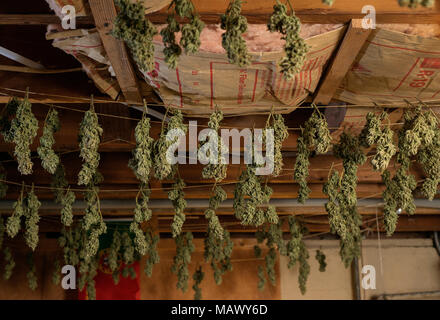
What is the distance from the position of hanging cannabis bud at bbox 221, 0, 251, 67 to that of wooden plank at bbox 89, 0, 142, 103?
1.77ft

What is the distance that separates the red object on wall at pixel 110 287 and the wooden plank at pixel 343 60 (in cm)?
516

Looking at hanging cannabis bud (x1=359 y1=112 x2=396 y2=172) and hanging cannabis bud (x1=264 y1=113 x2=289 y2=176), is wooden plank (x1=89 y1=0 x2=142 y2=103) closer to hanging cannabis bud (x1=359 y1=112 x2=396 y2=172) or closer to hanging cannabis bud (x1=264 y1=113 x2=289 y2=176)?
hanging cannabis bud (x1=264 y1=113 x2=289 y2=176)

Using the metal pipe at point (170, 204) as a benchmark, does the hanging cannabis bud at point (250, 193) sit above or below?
below

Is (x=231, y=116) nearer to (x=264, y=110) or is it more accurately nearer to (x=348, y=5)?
(x=264, y=110)

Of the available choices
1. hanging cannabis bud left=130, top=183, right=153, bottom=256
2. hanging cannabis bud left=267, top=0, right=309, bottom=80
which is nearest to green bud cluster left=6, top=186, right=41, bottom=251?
hanging cannabis bud left=130, top=183, right=153, bottom=256

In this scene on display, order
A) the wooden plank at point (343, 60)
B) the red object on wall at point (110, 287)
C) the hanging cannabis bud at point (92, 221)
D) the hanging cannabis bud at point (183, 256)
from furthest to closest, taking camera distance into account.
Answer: the red object on wall at point (110, 287) → the hanging cannabis bud at point (183, 256) → the hanging cannabis bud at point (92, 221) → the wooden plank at point (343, 60)

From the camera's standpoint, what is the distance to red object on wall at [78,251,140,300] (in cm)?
727

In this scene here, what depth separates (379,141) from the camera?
279cm

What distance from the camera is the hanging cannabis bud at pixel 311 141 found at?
288 centimetres

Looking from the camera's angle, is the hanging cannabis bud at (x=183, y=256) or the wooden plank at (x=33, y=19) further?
the hanging cannabis bud at (x=183, y=256)

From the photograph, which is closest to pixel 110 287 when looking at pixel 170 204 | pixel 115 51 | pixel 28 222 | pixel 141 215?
pixel 170 204

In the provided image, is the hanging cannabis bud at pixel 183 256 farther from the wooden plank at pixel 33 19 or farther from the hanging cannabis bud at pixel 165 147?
the wooden plank at pixel 33 19

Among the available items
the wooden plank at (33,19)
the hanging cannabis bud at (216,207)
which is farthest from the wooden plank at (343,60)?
the wooden plank at (33,19)
